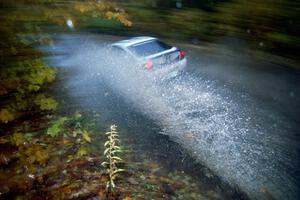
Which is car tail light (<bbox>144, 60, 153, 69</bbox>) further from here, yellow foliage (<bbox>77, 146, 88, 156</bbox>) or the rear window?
yellow foliage (<bbox>77, 146, 88, 156</bbox>)

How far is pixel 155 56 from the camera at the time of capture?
9094 millimetres

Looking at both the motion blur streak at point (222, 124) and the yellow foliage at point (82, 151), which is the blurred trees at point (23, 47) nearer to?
the yellow foliage at point (82, 151)

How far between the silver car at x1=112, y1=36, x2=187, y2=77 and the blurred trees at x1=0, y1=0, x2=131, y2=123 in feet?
15.9

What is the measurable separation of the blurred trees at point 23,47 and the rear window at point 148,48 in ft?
16.8

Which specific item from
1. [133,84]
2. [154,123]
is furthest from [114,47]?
[154,123]

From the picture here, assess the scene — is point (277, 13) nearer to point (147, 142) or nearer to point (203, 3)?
point (203, 3)

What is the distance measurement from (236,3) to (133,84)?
459cm

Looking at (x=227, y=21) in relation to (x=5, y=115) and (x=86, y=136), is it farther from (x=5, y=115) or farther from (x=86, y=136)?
(x=5, y=115)

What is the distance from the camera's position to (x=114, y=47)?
10.3 metres

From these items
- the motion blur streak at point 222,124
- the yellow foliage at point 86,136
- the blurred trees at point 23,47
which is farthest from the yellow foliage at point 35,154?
the motion blur streak at point 222,124

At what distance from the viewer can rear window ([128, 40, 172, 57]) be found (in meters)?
9.34

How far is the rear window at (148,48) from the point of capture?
30.6 ft

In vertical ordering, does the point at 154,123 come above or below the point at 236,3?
below

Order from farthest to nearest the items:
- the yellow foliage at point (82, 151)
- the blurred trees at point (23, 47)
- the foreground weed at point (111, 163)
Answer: the yellow foliage at point (82, 151) → the foreground weed at point (111, 163) → the blurred trees at point (23, 47)
